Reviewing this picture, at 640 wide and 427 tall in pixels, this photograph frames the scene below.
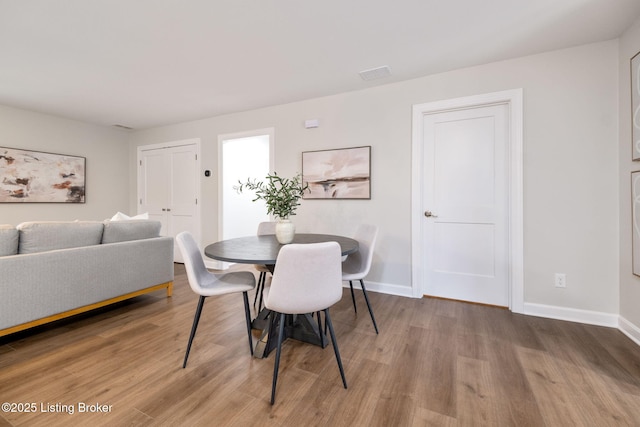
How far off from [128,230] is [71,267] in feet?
1.84

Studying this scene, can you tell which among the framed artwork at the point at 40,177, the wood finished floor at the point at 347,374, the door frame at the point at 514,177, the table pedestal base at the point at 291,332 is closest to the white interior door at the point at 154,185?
the framed artwork at the point at 40,177

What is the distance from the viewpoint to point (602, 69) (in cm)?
226

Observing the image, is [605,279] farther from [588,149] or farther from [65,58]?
[65,58]

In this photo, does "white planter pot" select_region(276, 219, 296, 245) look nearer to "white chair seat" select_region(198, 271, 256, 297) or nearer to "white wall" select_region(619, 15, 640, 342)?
"white chair seat" select_region(198, 271, 256, 297)

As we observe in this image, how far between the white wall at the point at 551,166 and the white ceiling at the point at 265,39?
6.8 inches

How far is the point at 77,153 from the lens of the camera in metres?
4.52

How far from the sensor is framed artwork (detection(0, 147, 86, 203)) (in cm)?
384

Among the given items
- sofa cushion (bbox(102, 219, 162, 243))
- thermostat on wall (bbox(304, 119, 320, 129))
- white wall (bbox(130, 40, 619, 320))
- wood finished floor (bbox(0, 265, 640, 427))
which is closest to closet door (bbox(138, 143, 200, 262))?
sofa cushion (bbox(102, 219, 162, 243))

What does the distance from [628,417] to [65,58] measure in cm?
466

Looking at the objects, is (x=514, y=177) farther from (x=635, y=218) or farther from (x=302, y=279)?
(x=302, y=279)

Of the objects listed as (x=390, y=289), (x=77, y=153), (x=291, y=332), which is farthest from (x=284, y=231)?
(x=77, y=153)

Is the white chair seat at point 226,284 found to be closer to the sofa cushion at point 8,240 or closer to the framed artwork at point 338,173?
the sofa cushion at point 8,240

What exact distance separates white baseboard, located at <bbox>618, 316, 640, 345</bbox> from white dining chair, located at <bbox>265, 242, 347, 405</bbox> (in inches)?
91.1

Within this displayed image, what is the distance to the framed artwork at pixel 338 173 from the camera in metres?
3.21
